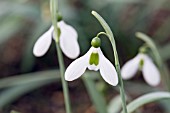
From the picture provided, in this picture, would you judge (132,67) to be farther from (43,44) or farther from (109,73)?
(109,73)

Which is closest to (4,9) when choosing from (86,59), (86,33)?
(86,33)

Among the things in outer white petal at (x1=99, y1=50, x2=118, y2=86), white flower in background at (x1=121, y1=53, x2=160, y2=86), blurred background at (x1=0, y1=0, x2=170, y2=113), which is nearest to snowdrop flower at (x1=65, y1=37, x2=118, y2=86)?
outer white petal at (x1=99, y1=50, x2=118, y2=86)

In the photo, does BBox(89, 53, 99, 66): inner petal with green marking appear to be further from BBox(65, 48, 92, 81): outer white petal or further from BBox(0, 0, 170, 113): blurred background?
BBox(0, 0, 170, 113): blurred background

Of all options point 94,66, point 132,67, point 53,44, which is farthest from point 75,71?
point 53,44

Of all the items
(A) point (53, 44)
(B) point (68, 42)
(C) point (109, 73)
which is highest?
(A) point (53, 44)

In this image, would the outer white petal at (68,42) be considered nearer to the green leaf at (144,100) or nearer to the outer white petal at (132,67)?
the green leaf at (144,100)

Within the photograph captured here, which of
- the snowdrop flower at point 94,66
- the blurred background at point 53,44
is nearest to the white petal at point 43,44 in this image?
the snowdrop flower at point 94,66
